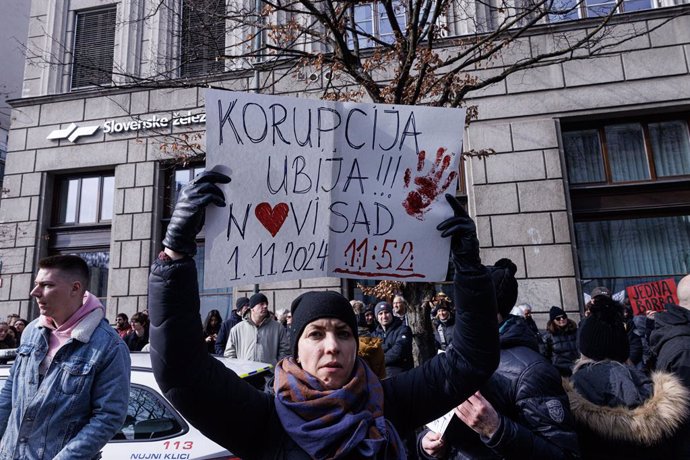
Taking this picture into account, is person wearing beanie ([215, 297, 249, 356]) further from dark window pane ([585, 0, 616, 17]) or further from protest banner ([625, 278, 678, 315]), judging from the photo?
dark window pane ([585, 0, 616, 17])

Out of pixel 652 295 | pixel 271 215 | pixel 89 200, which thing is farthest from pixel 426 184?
pixel 89 200

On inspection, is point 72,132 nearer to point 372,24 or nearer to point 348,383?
point 372,24

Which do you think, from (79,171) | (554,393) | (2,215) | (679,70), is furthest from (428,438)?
(2,215)

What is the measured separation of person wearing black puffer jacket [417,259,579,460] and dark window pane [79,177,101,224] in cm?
1343

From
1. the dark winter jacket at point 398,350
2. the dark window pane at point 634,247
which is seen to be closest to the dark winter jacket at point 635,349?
the dark winter jacket at point 398,350

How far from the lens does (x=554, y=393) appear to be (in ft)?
7.47

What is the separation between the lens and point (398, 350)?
6805mm

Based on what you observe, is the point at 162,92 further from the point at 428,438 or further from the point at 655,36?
the point at 428,438

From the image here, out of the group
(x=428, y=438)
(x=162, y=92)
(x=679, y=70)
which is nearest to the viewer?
(x=428, y=438)

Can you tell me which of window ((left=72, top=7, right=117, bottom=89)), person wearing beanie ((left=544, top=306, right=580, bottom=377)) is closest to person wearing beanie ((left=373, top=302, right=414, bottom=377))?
person wearing beanie ((left=544, top=306, right=580, bottom=377))

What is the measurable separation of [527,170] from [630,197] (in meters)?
2.47

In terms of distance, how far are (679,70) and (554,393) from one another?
11.5 metres

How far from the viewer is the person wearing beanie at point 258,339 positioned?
715 cm

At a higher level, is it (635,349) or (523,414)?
(523,414)
